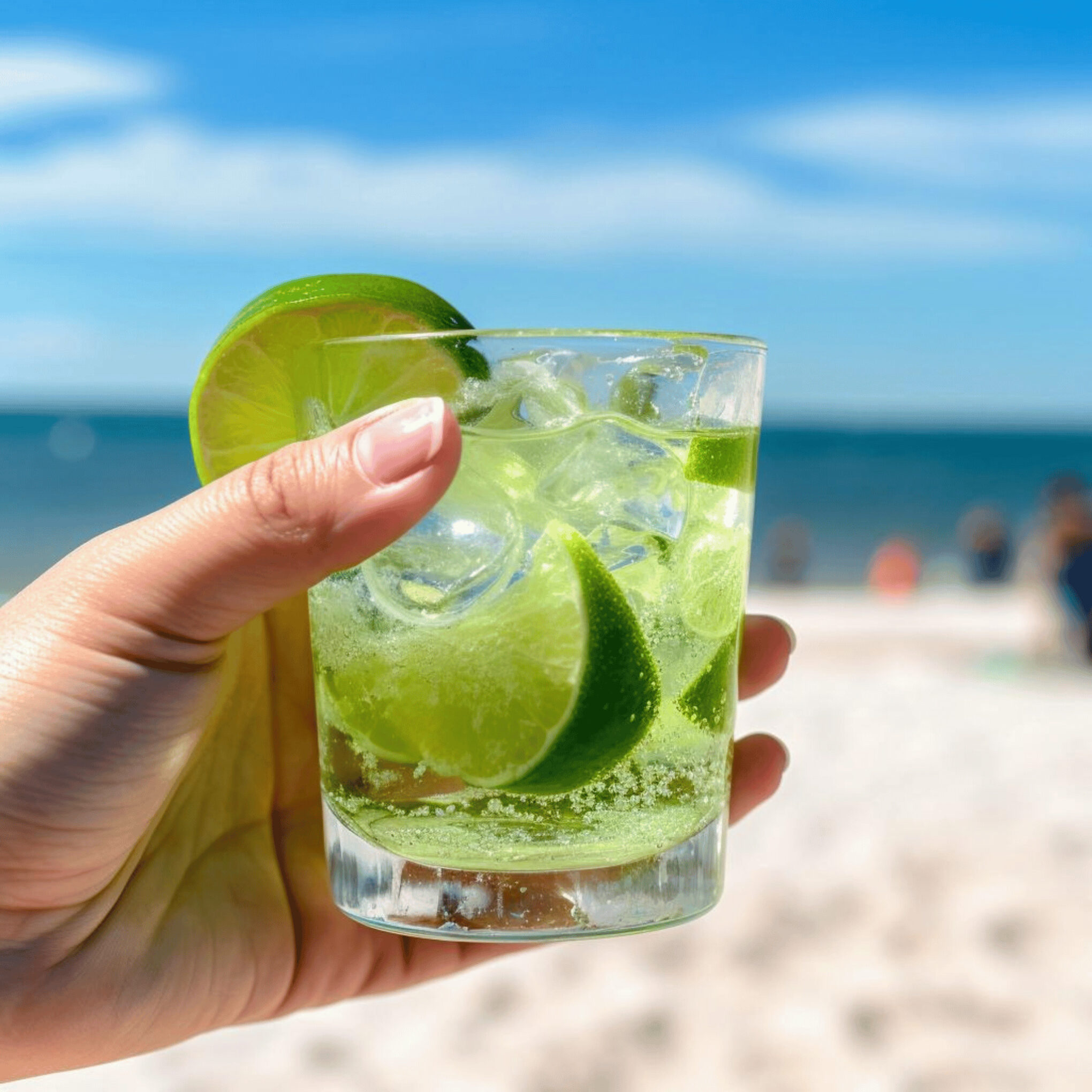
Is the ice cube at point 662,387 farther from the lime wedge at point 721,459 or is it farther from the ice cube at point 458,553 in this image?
the ice cube at point 458,553

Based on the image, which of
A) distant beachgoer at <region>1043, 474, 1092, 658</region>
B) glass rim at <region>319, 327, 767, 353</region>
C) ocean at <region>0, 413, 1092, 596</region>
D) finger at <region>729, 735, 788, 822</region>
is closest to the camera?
glass rim at <region>319, 327, 767, 353</region>

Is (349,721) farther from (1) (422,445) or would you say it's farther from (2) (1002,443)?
(2) (1002,443)

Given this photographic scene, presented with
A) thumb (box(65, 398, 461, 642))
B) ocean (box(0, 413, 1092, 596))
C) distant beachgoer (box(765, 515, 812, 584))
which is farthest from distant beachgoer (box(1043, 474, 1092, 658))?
ocean (box(0, 413, 1092, 596))

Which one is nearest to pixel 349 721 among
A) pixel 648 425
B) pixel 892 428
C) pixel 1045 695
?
pixel 648 425

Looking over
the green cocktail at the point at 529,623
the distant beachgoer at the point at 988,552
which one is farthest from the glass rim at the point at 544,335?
the distant beachgoer at the point at 988,552

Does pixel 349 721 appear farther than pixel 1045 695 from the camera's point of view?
No

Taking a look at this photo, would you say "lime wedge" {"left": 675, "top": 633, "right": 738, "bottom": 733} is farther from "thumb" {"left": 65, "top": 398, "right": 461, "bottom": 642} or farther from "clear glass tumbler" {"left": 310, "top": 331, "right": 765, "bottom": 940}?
"thumb" {"left": 65, "top": 398, "right": 461, "bottom": 642}

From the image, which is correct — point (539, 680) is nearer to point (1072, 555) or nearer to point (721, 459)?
point (721, 459)
